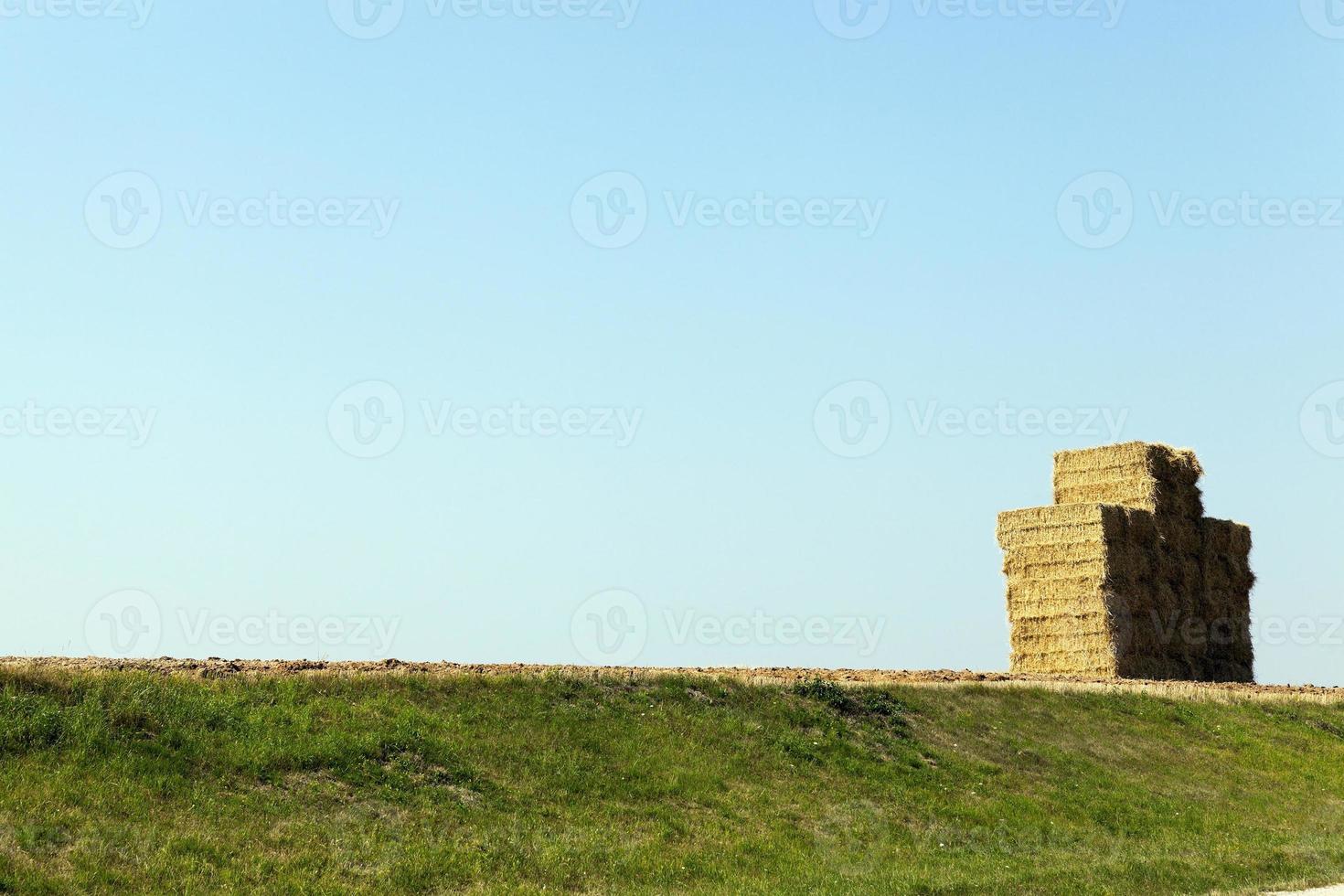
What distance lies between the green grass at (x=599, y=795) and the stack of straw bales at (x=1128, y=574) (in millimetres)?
9781

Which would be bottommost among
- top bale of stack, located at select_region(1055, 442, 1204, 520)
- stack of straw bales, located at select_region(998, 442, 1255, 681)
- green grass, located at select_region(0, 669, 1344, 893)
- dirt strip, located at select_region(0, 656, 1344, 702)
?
green grass, located at select_region(0, 669, 1344, 893)

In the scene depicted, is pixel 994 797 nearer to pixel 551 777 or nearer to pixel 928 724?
pixel 928 724

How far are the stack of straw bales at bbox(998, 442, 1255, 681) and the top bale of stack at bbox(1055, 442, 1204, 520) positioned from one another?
0.03 metres

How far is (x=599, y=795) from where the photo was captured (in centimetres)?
2081

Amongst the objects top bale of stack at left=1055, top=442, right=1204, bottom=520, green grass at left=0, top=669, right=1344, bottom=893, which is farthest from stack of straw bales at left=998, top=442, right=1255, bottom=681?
green grass at left=0, top=669, right=1344, bottom=893

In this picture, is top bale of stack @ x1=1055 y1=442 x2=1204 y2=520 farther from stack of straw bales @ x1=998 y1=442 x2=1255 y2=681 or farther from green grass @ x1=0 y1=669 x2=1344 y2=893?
green grass @ x1=0 y1=669 x2=1344 y2=893

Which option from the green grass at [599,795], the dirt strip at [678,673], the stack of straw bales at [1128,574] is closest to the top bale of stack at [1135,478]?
the stack of straw bales at [1128,574]

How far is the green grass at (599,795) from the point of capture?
55.9 ft

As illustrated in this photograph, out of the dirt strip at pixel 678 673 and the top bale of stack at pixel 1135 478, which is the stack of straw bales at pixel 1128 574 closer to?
the top bale of stack at pixel 1135 478

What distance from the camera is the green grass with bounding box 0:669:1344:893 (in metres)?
17.0

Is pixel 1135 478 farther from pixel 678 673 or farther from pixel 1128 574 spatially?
pixel 678 673

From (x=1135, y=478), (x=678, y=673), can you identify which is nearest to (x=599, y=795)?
(x=678, y=673)

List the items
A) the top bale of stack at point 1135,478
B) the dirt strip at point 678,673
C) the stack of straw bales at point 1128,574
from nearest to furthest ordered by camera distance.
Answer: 1. the dirt strip at point 678,673
2. the stack of straw bales at point 1128,574
3. the top bale of stack at point 1135,478

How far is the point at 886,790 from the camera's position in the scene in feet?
76.5
